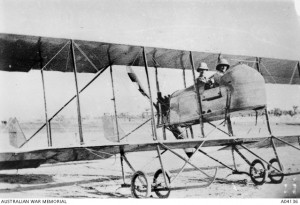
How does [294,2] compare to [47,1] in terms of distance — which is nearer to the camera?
[47,1]

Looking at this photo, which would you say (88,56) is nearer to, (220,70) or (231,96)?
(220,70)

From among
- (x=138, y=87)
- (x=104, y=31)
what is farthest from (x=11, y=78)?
(x=138, y=87)

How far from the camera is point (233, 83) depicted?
678cm

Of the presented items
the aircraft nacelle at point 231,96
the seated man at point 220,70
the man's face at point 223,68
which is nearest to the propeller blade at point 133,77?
the aircraft nacelle at point 231,96

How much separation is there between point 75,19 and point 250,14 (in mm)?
4090

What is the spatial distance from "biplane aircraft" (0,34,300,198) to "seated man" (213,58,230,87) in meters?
0.16

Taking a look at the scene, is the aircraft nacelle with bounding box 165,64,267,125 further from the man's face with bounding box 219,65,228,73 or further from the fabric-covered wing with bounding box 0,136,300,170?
the fabric-covered wing with bounding box 0,136,300,170

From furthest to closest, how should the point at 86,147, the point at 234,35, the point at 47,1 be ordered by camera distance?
the point at 234,35
the point at 47,1
the point at 86,147

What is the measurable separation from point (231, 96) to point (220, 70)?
89cm

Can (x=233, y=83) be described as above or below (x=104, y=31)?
below

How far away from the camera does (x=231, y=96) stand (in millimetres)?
6887

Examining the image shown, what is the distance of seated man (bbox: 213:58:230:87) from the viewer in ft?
23.9

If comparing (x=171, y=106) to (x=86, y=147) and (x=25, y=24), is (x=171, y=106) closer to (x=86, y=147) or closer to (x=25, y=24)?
(x=86, y=147)

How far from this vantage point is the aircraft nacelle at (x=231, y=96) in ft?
21.8
